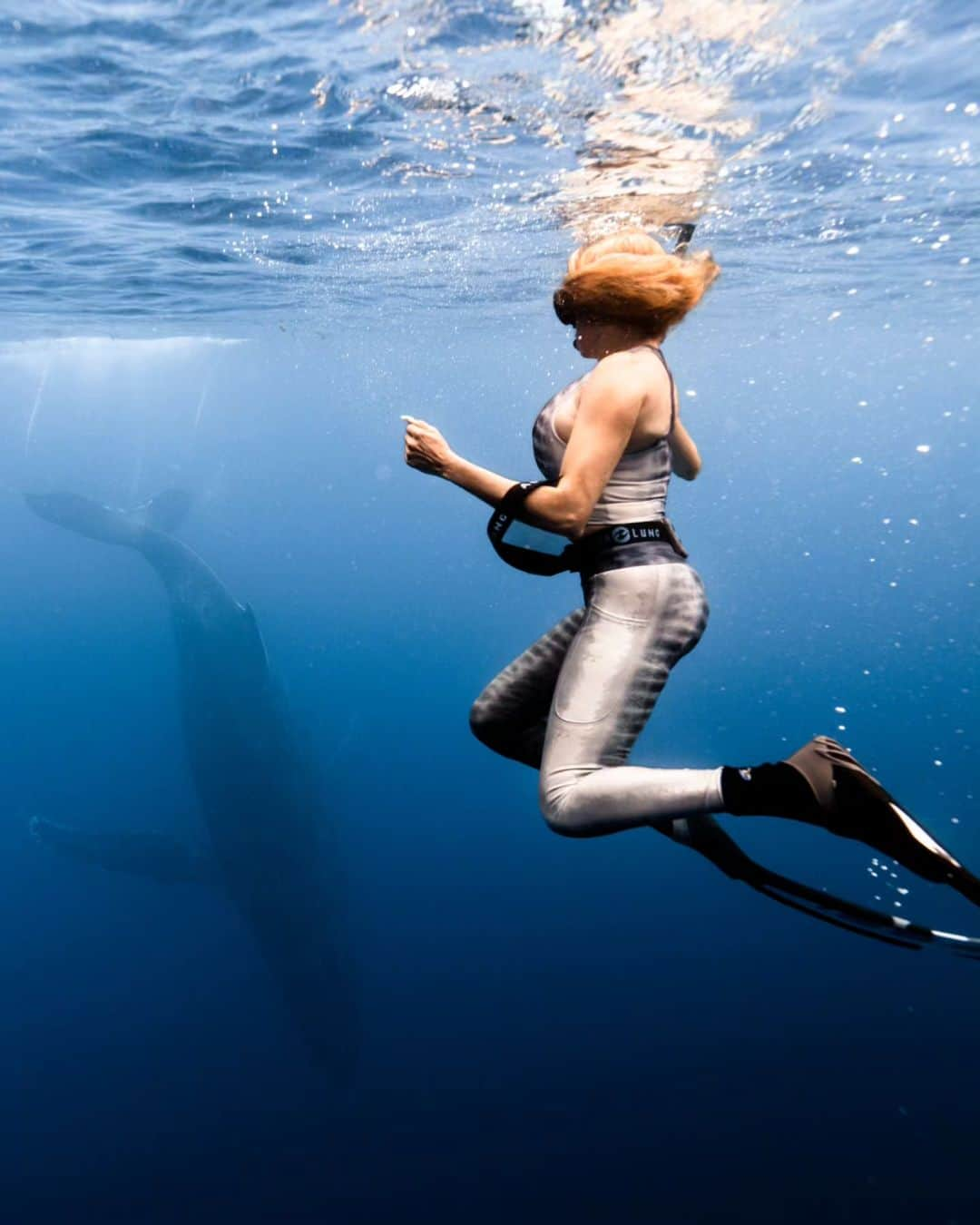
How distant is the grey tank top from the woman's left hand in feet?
1.36

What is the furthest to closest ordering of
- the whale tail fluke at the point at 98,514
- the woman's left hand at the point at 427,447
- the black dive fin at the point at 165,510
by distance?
the black dive fin at the point at 165,510, the whale tail fluke at the point at 98,514, the woman's left hand at the point at 427,447

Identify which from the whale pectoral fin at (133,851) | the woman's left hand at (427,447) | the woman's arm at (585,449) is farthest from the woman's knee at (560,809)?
the whale pectoral fin at (133,851)

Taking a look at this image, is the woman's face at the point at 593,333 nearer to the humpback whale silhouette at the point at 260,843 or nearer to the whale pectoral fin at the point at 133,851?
the humpback whale silhouette at the point at 260,843

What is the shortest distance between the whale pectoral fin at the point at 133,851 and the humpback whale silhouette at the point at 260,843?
0.05 ft

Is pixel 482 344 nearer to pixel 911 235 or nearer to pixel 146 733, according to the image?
pixel 911 235

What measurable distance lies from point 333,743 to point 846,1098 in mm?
27605

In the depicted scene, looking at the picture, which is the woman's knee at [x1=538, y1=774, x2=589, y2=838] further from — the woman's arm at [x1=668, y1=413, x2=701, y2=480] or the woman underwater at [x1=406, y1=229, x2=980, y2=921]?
the woman's arm at [x1=668, y1=413, x2=701, y2=480]

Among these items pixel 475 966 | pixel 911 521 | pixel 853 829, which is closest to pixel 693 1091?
pixel 475 966

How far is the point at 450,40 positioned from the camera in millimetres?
5770

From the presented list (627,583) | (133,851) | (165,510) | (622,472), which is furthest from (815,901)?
(165,510)

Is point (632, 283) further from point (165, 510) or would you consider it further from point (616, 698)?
point (165, 510)

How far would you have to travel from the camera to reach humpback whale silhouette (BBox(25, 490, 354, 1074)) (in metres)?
11.6

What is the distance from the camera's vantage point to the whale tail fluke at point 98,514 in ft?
70.9

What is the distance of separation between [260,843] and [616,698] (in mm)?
10698
